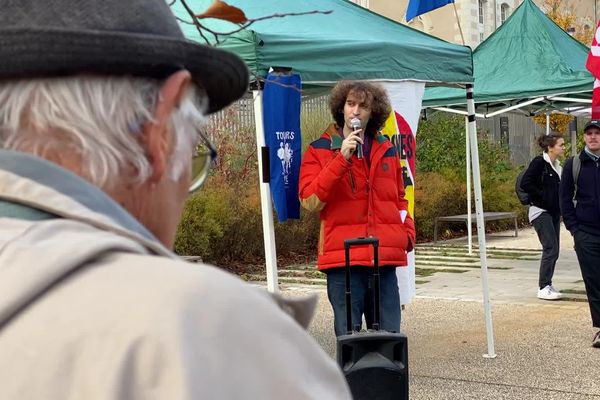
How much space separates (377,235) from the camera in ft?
16.8

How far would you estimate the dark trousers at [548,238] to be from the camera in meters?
9.45

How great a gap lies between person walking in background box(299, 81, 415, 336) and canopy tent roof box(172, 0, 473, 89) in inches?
16.2

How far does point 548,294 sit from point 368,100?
214 inches

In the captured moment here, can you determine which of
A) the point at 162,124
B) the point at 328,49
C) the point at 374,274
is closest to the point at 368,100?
the point at 328,49

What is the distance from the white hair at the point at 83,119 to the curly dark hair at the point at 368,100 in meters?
4.06

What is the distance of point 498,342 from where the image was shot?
7633 mm

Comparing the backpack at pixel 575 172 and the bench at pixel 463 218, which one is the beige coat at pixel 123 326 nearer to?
the backpack at pixel 575 172

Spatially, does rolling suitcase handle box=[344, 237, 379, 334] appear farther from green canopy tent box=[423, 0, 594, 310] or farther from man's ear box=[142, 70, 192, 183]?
green canopy tent box=[423, 0, 594, 310]

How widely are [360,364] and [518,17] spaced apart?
9386 millimetres

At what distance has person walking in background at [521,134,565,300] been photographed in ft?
31.1

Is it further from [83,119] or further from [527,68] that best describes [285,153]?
[527,68]

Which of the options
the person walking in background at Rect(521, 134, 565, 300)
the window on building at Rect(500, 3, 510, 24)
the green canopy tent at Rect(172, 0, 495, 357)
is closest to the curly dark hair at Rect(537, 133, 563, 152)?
the person walking in background at Rect(521, 134, 565, 300)

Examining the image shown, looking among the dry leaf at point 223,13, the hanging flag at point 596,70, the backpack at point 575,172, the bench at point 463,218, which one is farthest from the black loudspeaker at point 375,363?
the bench at point 463,218

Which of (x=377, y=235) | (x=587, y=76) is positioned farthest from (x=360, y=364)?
(x=587, y=76)
